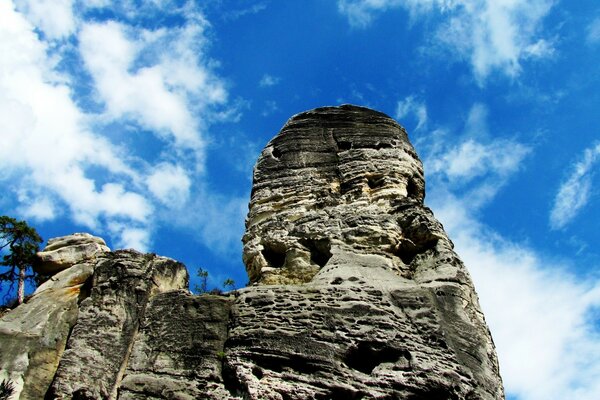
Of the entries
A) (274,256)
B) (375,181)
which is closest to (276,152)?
(375,181)

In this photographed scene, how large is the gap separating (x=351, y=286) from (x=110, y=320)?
3.87 meters

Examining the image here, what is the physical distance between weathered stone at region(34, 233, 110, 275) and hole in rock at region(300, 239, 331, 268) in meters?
3.96

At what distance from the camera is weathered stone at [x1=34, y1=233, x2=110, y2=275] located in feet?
39.6

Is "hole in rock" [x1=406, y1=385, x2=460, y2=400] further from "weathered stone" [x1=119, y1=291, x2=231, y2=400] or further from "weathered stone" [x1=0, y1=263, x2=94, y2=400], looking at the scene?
"weathered stone" [x1=0, y1=263, x2=94, y2=400]

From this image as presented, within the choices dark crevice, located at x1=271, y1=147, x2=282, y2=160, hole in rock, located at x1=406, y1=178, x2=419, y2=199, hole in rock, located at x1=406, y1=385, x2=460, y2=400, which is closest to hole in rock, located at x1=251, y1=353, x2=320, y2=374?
hole in rock, located at x1=406, y1=385, x2=460, y2=400

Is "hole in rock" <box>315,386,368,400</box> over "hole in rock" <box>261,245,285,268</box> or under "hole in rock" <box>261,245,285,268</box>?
under

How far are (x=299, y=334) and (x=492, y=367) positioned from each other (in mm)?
2956

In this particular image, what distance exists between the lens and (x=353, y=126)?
47.3ft

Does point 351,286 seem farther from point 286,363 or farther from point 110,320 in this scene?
point 110,320

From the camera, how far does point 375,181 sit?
42.5 ft

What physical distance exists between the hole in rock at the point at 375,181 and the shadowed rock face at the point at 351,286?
0.02 metres

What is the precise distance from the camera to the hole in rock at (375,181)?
42.2 ft

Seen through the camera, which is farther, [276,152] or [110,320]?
[276,152]

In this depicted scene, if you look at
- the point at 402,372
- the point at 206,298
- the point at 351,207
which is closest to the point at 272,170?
the point at 351,207
